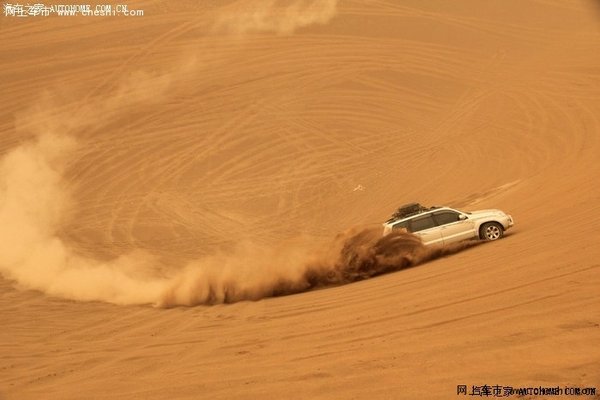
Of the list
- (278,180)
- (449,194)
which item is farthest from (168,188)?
(449,194)

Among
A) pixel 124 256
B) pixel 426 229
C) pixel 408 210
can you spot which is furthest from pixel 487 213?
pixel 124 256

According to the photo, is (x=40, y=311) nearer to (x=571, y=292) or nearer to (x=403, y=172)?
(x=571, y=292)

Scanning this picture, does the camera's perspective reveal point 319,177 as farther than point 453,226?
Yes

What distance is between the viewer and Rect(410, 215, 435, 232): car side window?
48.8 feet

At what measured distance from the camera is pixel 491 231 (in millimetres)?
14617

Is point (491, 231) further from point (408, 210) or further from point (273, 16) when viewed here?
point (273, 16)

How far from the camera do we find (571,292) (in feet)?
27.3

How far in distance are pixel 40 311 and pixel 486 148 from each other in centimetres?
1429

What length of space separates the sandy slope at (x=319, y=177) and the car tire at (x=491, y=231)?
3.48ft

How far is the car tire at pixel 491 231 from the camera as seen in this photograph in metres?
14.6

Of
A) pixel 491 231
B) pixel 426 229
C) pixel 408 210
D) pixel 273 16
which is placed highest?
pixel 273 16

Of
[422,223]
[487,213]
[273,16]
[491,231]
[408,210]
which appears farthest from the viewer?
[273,16]

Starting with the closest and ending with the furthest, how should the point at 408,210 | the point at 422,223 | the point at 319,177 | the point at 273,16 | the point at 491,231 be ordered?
the point at 491,231
the point at 422,223
the point at 408,210
the point at 319,177
the point at 273,16

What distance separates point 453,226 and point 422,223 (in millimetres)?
628
